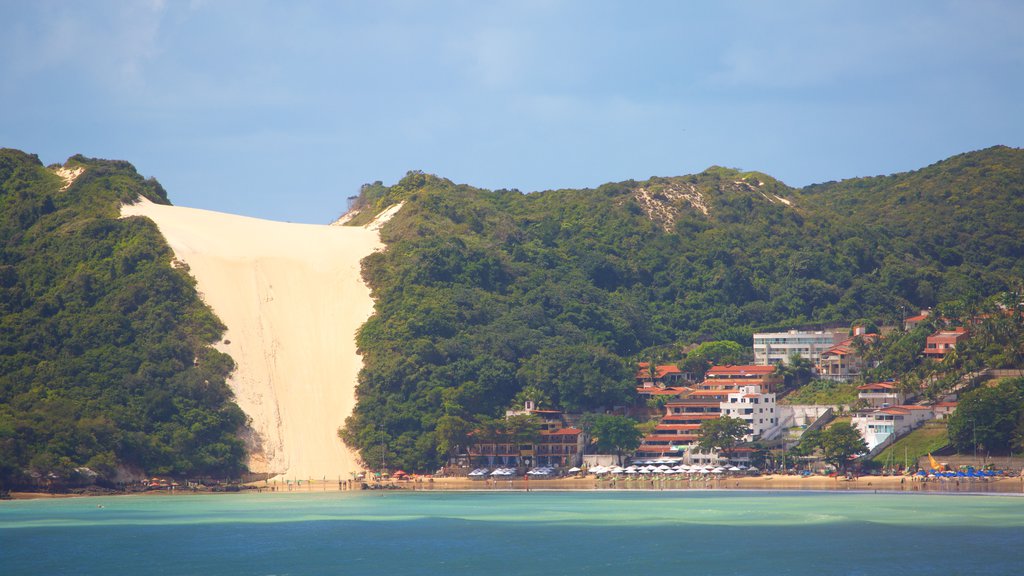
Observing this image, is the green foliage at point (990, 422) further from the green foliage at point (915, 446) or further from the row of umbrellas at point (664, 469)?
the row of umbrellas at point (664, 469)

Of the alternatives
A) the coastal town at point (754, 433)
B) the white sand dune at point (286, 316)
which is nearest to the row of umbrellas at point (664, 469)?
the coastal town at point (754, 433)

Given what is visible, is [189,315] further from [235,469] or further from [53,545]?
[53,545]

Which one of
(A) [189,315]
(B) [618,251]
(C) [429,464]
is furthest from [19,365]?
(B) [618,251]

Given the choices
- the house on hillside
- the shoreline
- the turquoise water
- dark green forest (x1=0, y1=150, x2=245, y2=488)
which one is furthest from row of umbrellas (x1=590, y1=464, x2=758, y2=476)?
dark green forest (x1=0, y1=150, x2=245, y2=488)

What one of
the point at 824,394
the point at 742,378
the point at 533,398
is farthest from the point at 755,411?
the point at 533,398

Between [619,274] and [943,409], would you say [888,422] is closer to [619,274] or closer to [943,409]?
[943,409]

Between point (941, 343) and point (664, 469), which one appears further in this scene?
point (941, 343)

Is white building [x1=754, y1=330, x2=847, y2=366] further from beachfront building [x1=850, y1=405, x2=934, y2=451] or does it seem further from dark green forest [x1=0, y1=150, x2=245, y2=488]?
dark green forest [x1=0, y1=150, x2=245, y2=488]
